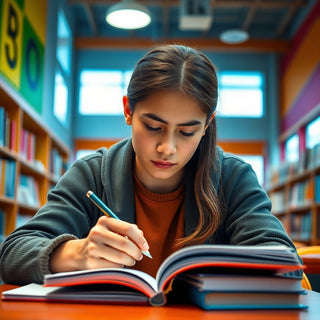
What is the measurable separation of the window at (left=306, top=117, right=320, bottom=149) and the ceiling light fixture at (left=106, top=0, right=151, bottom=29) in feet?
9.00

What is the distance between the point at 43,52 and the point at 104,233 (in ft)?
16.8

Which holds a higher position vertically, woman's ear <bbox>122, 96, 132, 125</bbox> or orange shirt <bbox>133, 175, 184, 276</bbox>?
woman's ear <bbox>122, 96, 132, 125</bbox>

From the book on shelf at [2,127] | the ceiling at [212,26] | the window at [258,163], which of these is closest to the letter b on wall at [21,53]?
the book on shelf at [2,127]

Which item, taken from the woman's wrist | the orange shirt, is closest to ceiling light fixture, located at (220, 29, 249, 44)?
the orange shirt

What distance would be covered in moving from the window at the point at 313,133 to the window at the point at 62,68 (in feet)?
11.6

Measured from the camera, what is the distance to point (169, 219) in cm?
136

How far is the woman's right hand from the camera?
878 mm

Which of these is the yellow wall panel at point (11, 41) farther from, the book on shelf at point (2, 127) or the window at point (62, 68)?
the window at point (62, 68)

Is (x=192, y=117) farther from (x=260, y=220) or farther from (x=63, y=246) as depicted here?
(x=63, y=246)

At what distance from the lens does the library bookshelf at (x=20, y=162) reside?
3590 mm

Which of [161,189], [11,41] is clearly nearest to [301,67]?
[11,41]

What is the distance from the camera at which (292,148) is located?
25.4 ft

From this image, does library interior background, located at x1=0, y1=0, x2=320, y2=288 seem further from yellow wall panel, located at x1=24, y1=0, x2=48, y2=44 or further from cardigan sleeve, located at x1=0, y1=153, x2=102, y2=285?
cardigan sleeve, located at x1=0, y1=153, x2=102, y2=285

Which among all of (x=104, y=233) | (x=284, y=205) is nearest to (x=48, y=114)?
(x=284, y=205)
